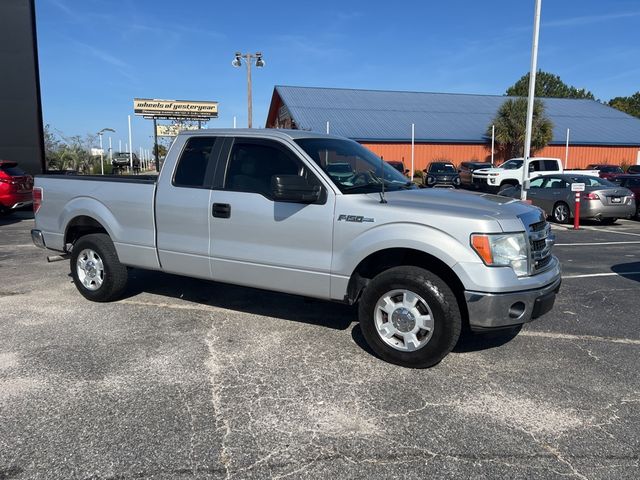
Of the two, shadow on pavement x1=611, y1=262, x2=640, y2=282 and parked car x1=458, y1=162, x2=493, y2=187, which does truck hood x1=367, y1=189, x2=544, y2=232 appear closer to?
shadow on pavement x1=611, y1=262, x2=640, y2=282

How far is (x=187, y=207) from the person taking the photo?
16.9ft

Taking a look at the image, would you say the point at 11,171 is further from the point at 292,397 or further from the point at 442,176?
the point at 442,176

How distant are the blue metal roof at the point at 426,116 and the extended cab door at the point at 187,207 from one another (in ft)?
103

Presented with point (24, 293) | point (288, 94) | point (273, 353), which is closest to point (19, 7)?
point (24, 293)

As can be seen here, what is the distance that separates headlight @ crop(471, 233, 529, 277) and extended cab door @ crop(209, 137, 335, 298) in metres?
1.24

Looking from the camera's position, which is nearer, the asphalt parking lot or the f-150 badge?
the asphalt parking lot

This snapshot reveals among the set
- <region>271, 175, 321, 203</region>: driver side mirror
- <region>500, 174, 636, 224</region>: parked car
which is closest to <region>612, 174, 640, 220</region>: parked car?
<region>500, 174, 636, 224</region>: parked car

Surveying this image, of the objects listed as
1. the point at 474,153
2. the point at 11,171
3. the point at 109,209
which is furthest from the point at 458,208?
the point at 474,153

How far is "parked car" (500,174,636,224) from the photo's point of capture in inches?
561

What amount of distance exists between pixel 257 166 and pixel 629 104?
98483 millimetres

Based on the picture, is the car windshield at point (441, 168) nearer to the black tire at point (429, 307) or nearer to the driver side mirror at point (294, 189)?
the driver side mirror at point (294, 189)

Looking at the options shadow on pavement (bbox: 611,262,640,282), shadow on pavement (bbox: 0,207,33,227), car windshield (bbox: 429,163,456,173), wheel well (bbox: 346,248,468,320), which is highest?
car windshield (bbox: 429,163,456,173)

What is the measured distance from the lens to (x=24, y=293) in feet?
21.2

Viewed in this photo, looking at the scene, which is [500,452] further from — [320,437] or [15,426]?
[15,426]
